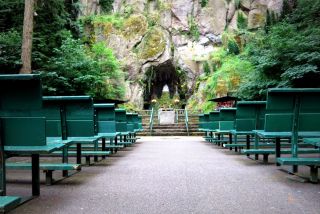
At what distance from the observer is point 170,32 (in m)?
38.1

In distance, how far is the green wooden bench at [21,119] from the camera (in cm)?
320

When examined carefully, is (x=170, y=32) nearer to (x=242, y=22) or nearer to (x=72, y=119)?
(x=242, y=22)

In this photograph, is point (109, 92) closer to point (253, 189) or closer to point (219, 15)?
point (219, 15)

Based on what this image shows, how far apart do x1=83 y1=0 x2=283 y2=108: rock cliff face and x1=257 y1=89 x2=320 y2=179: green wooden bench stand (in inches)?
1159

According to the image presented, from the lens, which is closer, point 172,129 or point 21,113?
point 21,113

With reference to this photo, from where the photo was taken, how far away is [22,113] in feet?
10.8

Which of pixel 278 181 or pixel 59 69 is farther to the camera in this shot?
pixel 59 69

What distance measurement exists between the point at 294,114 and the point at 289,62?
13198 millimetres

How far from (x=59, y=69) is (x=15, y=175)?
572 inches

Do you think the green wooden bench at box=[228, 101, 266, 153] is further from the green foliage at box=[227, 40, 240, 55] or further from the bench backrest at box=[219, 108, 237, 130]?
the green foliage at box=[227, 40, 240, 55]

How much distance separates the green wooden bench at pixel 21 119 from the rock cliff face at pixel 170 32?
30.9m

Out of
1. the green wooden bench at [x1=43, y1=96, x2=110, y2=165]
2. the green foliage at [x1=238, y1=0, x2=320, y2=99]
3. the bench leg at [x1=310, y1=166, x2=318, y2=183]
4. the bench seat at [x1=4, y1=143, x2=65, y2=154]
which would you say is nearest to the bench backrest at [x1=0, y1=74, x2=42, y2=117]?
the bench seat at [x1=4, y1=143, x2=65, y2=154]

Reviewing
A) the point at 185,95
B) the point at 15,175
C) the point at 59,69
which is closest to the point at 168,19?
the point at 185,95

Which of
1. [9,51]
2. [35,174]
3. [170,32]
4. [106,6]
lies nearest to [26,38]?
[9,51]
